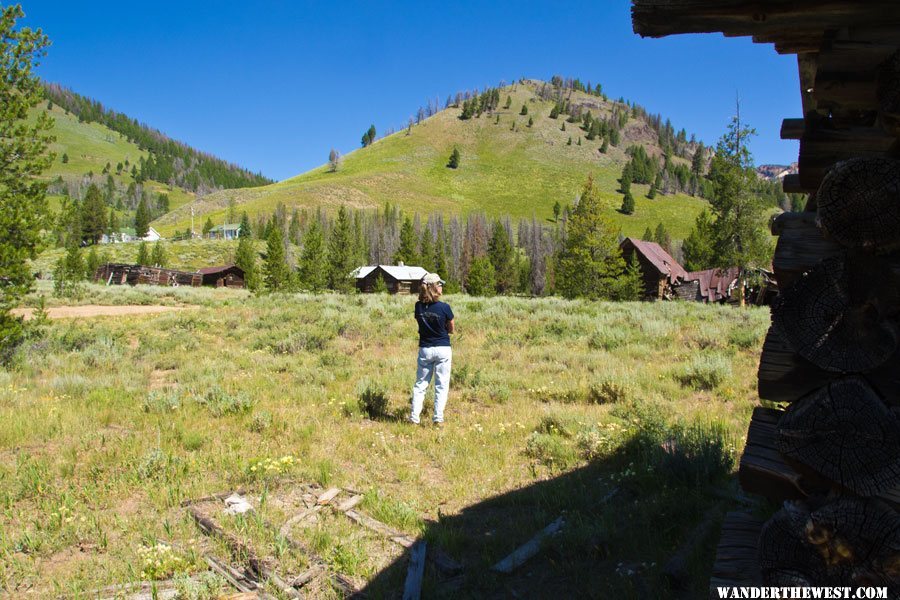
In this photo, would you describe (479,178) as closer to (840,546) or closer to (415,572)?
(415,572)

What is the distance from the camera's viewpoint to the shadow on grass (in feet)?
12.0

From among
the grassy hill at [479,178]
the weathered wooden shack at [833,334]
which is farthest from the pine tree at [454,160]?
the weathered wooden shack at [833,334]

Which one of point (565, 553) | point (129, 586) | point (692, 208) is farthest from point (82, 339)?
point (692, 208)

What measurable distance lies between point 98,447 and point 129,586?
3148 millimetres

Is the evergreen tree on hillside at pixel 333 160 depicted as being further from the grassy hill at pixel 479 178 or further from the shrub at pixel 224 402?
the shrub at pixel 224 402

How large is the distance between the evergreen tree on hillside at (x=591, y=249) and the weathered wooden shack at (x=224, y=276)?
40.2 metres

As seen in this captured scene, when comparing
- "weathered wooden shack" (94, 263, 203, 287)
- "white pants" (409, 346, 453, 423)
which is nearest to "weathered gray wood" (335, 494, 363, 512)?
"white pants" (409, 346, 453, 423)

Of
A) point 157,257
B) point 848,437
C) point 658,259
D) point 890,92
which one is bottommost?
point 848,437

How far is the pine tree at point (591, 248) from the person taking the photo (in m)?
37.0

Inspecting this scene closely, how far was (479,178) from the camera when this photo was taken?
520 feet

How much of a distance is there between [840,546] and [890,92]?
1710 mm

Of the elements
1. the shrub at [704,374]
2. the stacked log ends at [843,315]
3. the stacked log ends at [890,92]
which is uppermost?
the stacked log ends at [890,92]

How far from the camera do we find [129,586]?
355 cm

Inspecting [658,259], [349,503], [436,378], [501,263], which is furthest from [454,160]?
[349,503]
